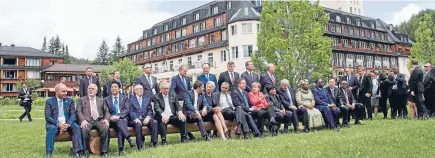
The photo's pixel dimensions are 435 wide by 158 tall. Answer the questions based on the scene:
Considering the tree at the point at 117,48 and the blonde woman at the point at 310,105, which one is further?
the tree at the point at 117,48

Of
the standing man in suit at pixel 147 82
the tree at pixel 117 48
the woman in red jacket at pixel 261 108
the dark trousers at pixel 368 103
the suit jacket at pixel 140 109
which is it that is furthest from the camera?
the tree at pixel 117 48

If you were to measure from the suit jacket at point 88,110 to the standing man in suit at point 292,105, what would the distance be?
198 inches

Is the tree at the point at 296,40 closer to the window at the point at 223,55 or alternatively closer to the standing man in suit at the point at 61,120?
the window at the point at 223,55

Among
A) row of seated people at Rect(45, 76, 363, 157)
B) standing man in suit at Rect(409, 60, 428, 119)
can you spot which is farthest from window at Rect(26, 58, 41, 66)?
standing man in suit at Rect(409, 60, 428, 119)

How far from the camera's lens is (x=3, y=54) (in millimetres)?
70188

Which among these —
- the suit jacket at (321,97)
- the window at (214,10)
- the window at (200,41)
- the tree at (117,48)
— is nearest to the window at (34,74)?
the window at (200,41)

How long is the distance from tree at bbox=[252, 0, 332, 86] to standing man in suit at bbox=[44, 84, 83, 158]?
2008 cm

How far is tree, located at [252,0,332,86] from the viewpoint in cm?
2694

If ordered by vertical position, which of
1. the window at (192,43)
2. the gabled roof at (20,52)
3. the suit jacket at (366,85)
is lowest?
the suit jacket at (366,85)

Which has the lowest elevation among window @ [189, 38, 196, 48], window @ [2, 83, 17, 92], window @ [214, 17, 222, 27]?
window @ [2, 83, 17, 92]

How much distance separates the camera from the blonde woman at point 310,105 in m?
10.8

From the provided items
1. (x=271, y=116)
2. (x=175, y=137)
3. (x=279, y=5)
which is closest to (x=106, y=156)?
A: (x=175, y=137)

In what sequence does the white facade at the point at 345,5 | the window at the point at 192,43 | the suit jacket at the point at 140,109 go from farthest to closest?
the white facade at the point at 345,5
the window at the point at 192,43
the suit jacket at the point at 140,109

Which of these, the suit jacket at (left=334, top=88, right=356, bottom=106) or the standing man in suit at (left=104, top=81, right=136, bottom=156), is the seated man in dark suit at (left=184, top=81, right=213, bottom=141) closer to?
the standing man in suit at (left=104, top=81, right=136, bottom=156)
